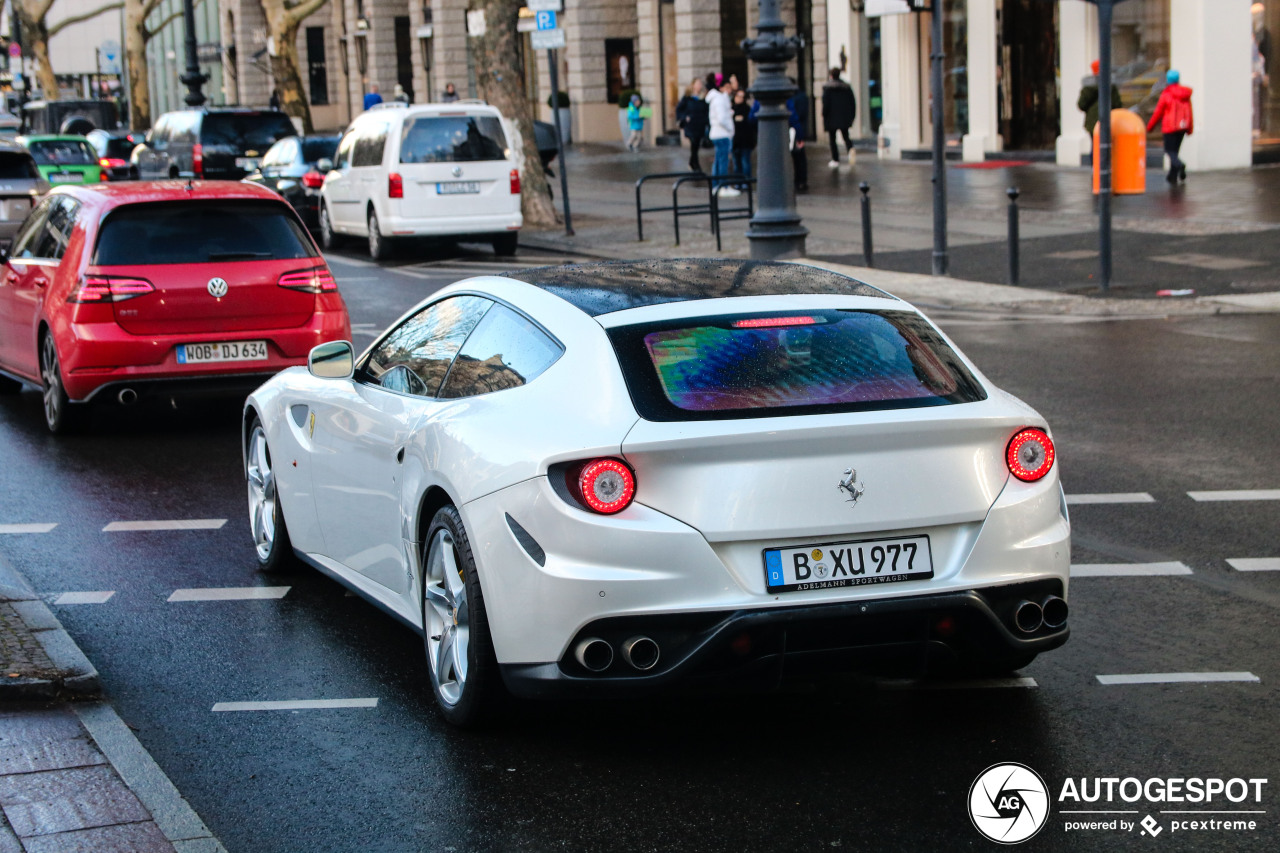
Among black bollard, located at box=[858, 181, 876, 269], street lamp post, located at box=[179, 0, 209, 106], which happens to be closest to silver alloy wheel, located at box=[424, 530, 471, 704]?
black bollard, located at box=[858, 181, 876, 269]

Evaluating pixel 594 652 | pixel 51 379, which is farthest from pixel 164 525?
pixel 594 652

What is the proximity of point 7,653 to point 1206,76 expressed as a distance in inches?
1017

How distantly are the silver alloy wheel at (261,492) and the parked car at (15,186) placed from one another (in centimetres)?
1594

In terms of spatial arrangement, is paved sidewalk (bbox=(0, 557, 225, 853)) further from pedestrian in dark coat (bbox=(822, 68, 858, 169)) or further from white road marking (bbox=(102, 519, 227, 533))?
pedestrian in dark coat (bbox=(822, 68, 858, 169))

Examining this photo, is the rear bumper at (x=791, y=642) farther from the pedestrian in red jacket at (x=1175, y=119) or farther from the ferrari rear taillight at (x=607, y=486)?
the pedestrian in red jacket at (x=1175, y=119)

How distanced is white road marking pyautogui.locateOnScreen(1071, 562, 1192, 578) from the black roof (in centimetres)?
174

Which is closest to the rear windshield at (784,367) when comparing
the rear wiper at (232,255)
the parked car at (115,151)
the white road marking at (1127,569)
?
the white road marking at (1127,569)

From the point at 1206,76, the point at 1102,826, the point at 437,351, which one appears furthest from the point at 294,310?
the point at 1206,76

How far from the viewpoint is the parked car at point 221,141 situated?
97.3 ft

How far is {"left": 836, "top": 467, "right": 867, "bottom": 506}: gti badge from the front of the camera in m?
4.69

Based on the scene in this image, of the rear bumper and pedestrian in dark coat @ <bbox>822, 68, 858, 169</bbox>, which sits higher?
pedestrian in dark coat @ <bbox>822, 68, 858, 169</bbox>

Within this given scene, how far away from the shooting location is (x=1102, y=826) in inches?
171

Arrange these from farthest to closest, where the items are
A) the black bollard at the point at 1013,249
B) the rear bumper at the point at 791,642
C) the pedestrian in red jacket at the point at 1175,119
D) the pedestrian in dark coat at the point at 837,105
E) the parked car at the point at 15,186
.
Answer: the pedestrian in dark coat at the point at 837,105 < the pedestrian in red jacket at the point at 1175,119 < the parked car at the point at 15,186 < the black bollard at the point at 1013,249 < the rear bumper at the point at 791,642

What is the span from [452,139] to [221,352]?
12384 millimetres
